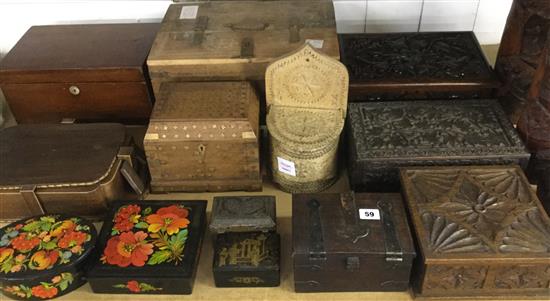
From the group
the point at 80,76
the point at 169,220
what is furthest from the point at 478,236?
the point at 80,76

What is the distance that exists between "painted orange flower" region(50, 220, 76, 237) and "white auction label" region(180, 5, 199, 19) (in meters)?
0.81

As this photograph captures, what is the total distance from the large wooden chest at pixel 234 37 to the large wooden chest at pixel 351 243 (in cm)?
49

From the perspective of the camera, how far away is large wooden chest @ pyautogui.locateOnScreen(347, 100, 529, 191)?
148 centimetres

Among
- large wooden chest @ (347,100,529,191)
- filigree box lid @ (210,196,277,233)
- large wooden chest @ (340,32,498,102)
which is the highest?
large wooden chest @ (340,32,498,102)

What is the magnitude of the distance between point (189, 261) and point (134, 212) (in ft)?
0.82

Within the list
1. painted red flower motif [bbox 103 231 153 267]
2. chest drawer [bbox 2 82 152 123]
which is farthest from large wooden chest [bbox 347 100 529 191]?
chest drawer [bbox 2 82 152 123]

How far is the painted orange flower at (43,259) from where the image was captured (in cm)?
133

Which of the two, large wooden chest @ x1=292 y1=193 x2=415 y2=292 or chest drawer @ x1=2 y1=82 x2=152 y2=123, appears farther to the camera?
chest drawer @ x1=2 y1=82 x2=152 y2=123

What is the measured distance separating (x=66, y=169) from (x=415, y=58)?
1.17 m

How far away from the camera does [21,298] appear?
137 cm

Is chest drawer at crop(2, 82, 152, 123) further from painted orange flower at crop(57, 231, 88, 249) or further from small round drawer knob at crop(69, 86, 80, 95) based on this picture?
painted orange flower at crop(57, 231, 88, 249)

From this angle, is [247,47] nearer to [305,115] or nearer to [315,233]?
[305,115]

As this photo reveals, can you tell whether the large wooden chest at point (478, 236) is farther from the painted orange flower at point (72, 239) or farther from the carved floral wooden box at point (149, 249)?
the painted orange flower at point (72, 239)

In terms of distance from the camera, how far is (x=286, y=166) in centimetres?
158
